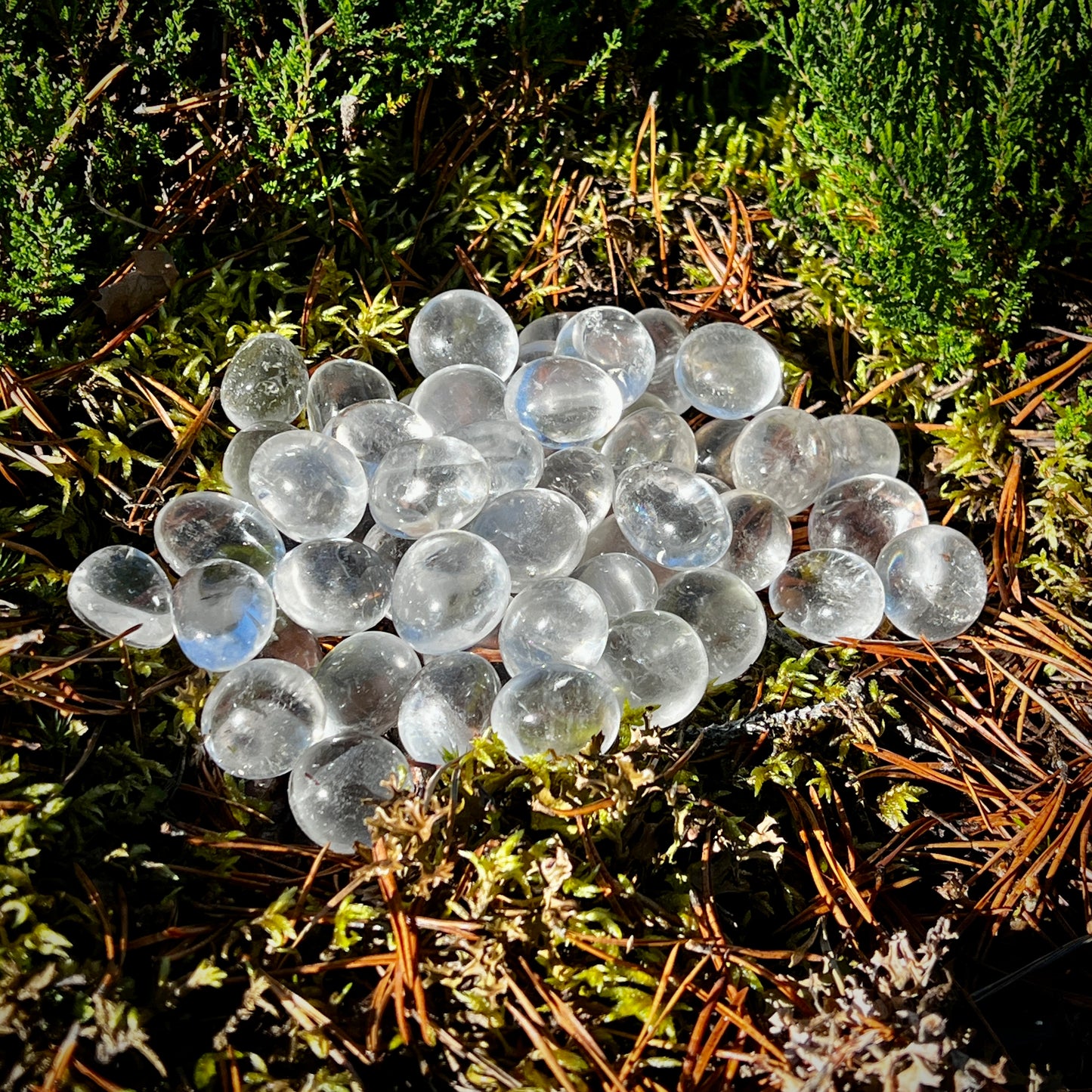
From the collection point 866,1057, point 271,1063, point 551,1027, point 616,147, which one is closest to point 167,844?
point 271,1063

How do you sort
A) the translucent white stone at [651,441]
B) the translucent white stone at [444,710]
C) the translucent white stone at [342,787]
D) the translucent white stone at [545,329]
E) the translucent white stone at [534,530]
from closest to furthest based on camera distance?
the translucent white stone at [342,787]
the translucent white stone at [444,710]
the translucent white stone at [534,530]
the translucent white stone at [651,441]
the translucent white stone at [545,329]

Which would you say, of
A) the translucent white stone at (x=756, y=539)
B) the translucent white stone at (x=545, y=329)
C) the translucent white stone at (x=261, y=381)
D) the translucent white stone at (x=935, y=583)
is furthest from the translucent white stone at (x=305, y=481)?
the translucent white stone at (x=935, y=583)

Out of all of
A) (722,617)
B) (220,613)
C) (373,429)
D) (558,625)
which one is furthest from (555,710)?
(373,429)

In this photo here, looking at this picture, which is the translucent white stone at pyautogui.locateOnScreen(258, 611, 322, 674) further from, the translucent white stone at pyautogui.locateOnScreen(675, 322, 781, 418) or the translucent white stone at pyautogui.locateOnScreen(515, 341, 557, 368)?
the translucent white stone at pyautogui.locateOnScreen(675, 322, 781, 418)

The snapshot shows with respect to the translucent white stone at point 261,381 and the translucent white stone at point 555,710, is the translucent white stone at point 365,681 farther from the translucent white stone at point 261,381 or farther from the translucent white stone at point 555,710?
the translucent white stone at point 261,381

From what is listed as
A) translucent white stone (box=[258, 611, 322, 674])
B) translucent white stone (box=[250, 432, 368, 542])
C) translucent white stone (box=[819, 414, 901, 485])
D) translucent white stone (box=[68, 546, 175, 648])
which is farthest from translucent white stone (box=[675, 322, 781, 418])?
translucent white stone (box=[68, 546, 175, 648])
